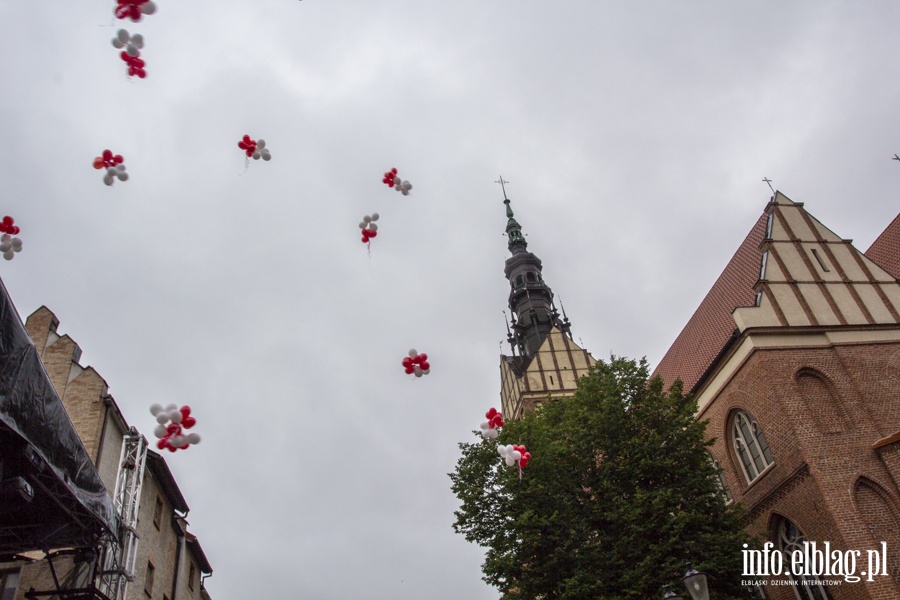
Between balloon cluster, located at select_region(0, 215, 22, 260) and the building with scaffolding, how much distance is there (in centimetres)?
133

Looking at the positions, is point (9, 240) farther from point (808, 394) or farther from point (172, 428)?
point (808, 394)

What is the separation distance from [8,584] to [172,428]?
7.55 m

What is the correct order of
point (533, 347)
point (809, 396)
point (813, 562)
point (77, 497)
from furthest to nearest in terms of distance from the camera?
1. point (533, 347)
2. point (809, 396)
3. point (813, 562)
4. point (77, 497)

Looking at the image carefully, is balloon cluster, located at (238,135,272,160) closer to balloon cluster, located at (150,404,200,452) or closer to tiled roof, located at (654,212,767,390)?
balloon cluster, located at (150,404,200,452)

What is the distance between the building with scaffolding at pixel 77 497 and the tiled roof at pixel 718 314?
17580 millimetres

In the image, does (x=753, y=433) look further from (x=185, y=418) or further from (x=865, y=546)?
(x=185, y=418)

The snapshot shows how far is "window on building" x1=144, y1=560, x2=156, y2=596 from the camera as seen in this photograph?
1794 centimetres

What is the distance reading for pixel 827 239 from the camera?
75.9ft

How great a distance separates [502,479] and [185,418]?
1018cm

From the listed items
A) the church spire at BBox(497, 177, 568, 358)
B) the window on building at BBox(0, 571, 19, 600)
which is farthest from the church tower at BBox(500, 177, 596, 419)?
the window on building at BBox(0, 571, 19, 600)

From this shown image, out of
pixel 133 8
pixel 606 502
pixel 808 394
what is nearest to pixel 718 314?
pixel 808 394

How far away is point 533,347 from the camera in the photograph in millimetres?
42312

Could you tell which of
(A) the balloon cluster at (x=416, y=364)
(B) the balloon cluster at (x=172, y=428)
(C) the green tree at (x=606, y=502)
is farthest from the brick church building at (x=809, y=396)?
(B) the balloon cluster at (x=172, y=428)

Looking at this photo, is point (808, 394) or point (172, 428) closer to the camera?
point (172, 428)
